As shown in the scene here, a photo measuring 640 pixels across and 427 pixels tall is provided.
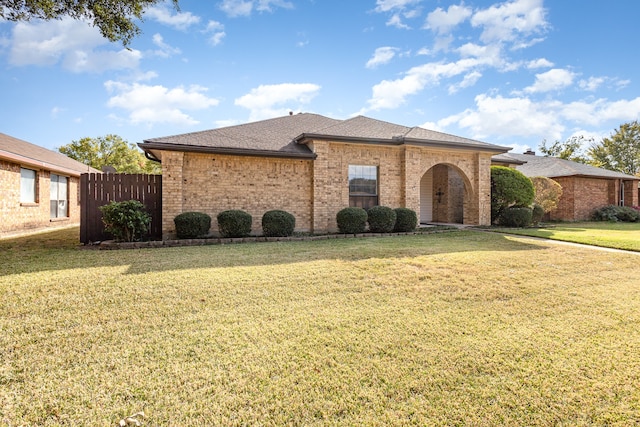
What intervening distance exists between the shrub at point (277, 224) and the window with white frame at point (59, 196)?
1229cm

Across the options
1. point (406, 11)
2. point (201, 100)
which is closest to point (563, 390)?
point (406, 11)

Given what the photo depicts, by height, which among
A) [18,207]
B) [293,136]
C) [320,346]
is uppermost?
[293,136]

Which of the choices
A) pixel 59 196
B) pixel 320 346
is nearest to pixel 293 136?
pixel 320 346

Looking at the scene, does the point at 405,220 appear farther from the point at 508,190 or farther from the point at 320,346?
the point at 320,346

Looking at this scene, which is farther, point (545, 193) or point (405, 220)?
point (545, 193)

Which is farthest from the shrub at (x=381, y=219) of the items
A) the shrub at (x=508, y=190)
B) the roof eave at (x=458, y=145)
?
the shrub at (x=508, y=190)

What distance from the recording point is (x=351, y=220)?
36.4 ft

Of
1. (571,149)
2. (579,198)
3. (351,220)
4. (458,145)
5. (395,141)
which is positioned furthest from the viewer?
(571,149)

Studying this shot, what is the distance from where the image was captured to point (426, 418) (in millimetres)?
2008

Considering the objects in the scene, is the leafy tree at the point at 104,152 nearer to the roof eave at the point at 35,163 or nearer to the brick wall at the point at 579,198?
the roof eave at the point at 35,163

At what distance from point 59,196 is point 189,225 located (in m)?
11.2

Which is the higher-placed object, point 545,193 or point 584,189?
point 584,189

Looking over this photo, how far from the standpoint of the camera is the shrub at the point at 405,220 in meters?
11.9

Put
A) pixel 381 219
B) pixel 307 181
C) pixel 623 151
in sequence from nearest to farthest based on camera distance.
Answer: pixel 381 219 → pixel 307 181 → pixel 623 151
